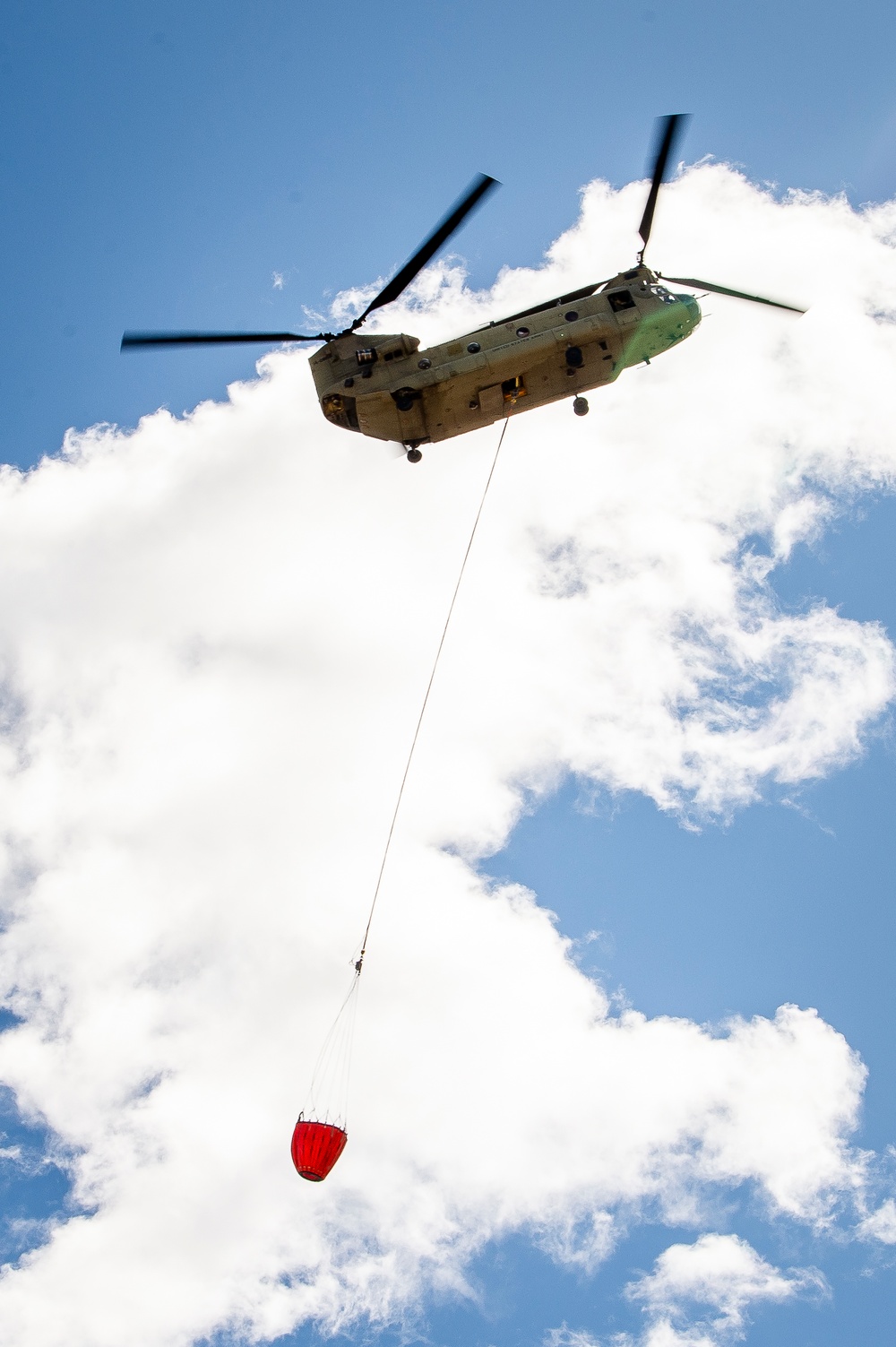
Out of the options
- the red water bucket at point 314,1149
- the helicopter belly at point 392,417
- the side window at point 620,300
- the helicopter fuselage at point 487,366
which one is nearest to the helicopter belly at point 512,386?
the helicopter fuselage at point 487,366

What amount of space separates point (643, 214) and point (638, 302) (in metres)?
2.33

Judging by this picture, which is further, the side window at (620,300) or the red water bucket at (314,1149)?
the side window at (620,300)

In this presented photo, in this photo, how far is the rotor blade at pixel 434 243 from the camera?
26.1m

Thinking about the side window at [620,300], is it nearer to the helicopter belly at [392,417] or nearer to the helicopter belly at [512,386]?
the helicopter belly at [512,386]

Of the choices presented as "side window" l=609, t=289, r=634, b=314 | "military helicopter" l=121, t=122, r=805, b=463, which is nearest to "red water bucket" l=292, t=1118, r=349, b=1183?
"military helicopter" l=121, t=122, r=805, b=463

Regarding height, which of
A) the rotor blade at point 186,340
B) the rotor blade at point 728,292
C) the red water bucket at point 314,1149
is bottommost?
the red water bucket at point 314,1149

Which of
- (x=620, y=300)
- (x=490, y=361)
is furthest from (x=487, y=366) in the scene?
(x=620, y=300)

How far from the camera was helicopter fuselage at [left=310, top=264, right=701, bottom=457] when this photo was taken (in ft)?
95.4

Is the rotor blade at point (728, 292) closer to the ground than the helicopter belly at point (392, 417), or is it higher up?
higher up

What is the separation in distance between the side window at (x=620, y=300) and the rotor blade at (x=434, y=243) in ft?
17.6

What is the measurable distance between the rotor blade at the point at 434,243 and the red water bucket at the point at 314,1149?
65.0ft

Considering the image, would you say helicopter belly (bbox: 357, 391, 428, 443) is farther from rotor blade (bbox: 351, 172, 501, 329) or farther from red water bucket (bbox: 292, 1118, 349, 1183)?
red water bucket (bbox: 292, 1118, 349, 1183)

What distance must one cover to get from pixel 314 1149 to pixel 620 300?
72.9ft

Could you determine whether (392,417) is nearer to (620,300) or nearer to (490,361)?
(490,361)
